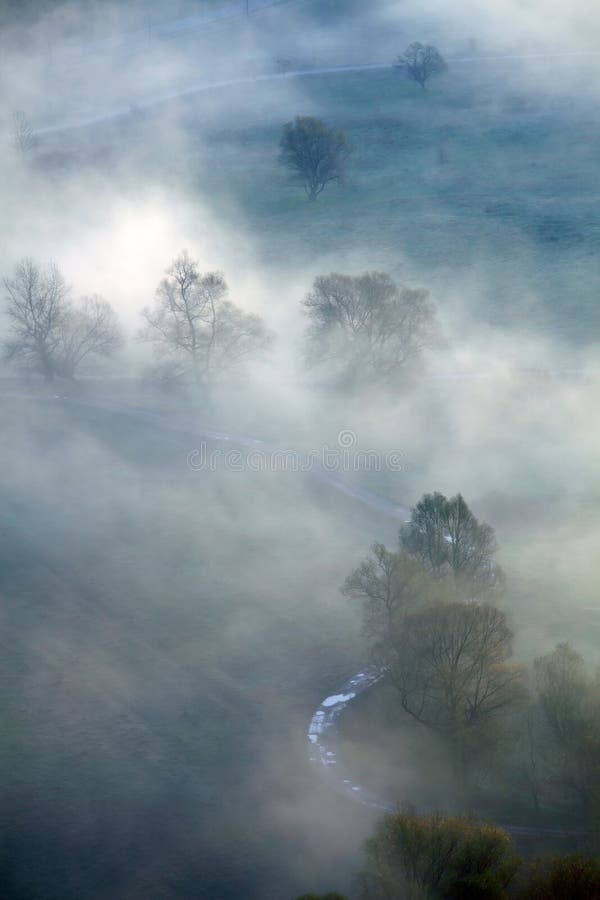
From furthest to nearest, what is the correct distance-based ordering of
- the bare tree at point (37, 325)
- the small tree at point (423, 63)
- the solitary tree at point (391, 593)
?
A: 1. the small tree at point (423, 63)
2. the bare tree at point (37, 325)
3. the solitary tree at point (391, 593)

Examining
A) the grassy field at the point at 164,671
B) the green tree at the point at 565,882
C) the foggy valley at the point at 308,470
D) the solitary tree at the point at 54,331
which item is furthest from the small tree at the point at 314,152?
the green tree at the point at 565,882

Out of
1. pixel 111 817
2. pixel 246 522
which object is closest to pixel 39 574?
pixel 246 522

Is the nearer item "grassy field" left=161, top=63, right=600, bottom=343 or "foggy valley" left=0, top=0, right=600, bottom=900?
"foggy valley" left=0, top=0, right=600, bottom=900

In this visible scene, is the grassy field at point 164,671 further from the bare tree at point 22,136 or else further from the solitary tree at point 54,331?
the bare tree at point 22,136

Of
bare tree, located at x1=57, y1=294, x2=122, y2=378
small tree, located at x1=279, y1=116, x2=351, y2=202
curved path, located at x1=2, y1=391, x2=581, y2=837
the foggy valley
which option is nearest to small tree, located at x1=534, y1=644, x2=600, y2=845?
the foggy valley

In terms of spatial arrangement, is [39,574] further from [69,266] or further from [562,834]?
[69,266]

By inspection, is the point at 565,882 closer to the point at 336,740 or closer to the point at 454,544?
the point at 336,740

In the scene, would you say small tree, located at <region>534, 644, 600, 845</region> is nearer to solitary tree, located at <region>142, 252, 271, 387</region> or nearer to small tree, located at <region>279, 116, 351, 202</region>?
solitary tree, located at <region>142, 252, 271, 387</region>
